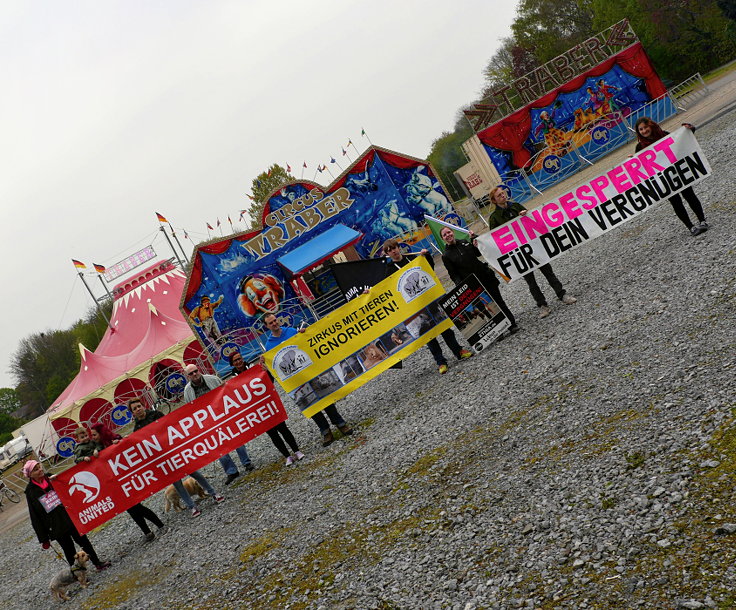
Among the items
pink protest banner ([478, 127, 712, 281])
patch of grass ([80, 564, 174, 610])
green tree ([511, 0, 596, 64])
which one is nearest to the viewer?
patch of grass ([80, 564, 174, 610])

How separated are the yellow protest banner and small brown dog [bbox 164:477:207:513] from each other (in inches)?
91.9

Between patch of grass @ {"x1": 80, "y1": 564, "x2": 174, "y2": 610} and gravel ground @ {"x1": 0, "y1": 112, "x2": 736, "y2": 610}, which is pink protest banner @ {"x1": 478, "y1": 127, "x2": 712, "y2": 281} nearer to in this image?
gravel ground @ {"x1": 0, "y1": 112, "x2": 736, "y2": 610}

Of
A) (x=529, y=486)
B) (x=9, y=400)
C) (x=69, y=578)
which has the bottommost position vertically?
(x=529, y=486)

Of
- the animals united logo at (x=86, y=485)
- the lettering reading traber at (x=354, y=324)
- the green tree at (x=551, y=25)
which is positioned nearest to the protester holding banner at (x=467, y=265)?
the lettering reading traber at (x=354, y=324)

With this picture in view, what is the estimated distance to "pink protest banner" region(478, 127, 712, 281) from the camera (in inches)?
413

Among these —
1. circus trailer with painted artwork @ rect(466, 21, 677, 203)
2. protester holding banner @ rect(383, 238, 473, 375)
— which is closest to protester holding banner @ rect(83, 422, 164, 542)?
protester holding banner @ rect(383, 238, 473, 375)

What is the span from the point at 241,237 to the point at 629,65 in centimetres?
2003

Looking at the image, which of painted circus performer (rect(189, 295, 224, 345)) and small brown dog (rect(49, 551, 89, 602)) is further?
painted circus performer (rect(189, 295, 224, 345))

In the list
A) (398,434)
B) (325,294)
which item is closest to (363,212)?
(325,294)

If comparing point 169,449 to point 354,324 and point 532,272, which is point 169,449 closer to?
point 354,324

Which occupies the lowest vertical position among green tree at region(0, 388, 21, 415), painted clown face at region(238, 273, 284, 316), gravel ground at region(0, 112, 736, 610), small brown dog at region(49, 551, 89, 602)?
gravel ground at region(0, 112, 736, 610)

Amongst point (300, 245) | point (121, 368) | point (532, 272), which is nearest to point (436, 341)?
point (532, 272)

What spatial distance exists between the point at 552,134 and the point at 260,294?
1574cm

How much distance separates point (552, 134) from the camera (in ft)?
97.7
